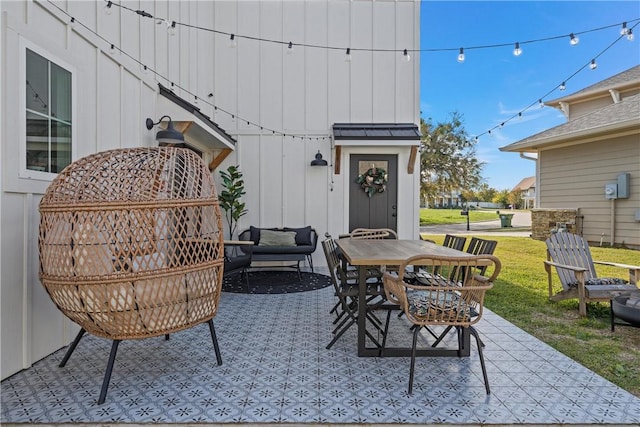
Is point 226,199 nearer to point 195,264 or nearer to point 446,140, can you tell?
point 195,264

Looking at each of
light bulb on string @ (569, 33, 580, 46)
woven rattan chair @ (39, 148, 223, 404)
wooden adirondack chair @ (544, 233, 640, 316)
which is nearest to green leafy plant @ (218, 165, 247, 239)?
woven rattan chair @ (39, 148, 223, 404)

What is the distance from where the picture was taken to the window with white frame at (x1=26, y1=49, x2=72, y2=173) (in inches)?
98.0

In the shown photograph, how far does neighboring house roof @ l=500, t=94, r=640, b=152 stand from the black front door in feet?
18.5

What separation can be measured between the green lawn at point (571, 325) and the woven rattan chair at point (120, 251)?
9.75 feet

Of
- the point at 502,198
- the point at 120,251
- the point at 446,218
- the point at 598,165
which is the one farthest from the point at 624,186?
the point at 502,198

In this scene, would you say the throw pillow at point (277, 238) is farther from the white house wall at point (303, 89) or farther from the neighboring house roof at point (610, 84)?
the neighboring house roof at point (610, 84)

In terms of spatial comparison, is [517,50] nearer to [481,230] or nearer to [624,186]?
[624,186]

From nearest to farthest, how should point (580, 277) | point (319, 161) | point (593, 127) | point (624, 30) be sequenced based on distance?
point (580, 277) → point (624, 30) → point (319, 161) → point (593, 127)

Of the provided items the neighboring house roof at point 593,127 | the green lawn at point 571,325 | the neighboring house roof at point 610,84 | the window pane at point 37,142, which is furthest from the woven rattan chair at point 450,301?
the neighboring house roof at point 610,84

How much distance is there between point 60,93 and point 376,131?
4.81 meters

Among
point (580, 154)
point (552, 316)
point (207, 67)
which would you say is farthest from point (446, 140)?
point (552, 316)

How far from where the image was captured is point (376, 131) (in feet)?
21.1

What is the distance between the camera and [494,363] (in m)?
2.62

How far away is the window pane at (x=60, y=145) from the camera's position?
2748 mm
